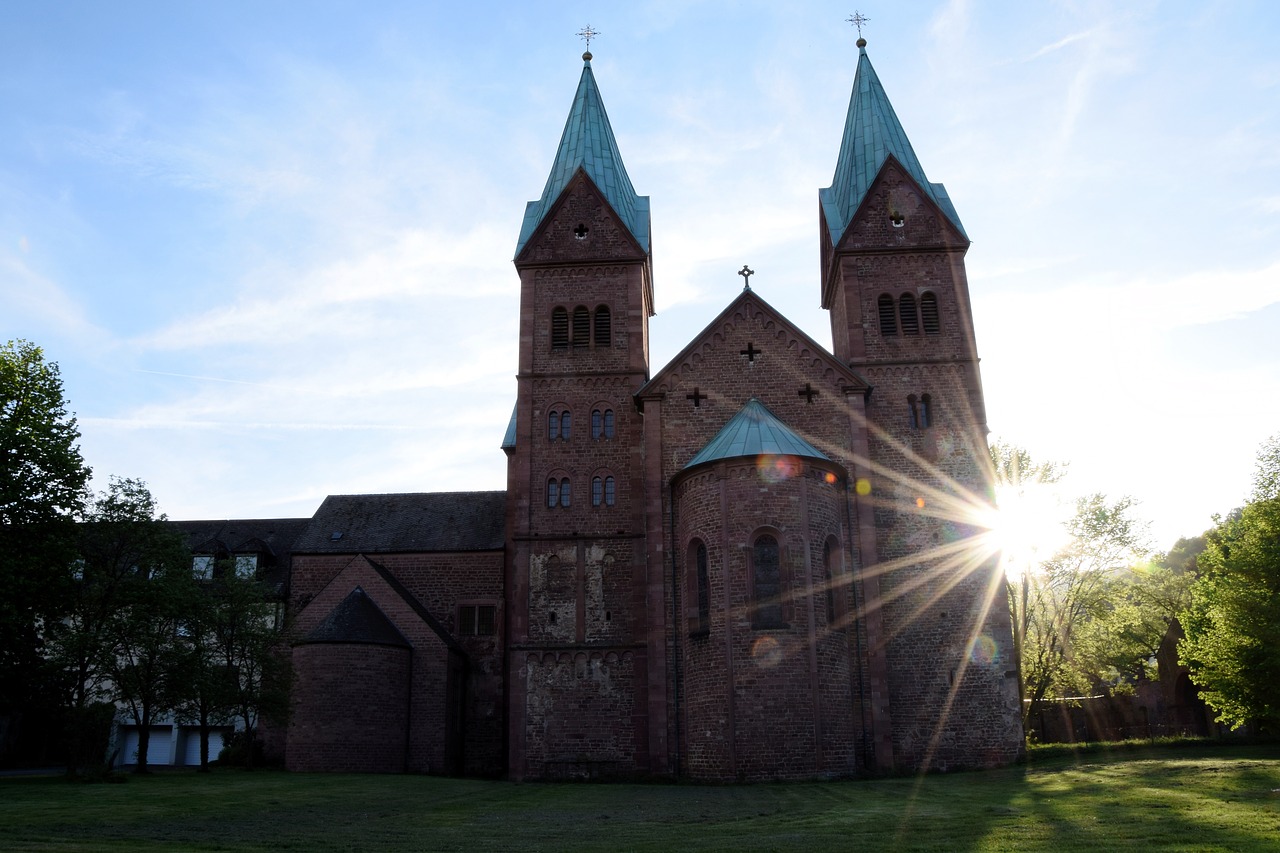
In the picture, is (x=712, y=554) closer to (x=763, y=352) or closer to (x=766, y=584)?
(x=766, y=584)

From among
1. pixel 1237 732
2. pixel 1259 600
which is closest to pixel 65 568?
pixel 1259 600

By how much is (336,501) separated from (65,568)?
15718 mm

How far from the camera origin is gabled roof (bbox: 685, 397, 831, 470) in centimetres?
3095

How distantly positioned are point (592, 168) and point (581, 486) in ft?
45.0

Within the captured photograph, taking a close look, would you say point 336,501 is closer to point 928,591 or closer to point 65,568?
point 65,568

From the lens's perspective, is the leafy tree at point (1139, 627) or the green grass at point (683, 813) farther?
the leafy tree at point (1139, 627)

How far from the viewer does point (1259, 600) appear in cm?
3186

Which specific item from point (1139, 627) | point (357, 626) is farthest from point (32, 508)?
point (1139, 627)

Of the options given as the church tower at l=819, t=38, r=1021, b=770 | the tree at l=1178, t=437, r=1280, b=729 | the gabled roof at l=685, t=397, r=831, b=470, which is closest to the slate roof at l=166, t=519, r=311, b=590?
the gabled roof at l=685, t=397, r=831, b=470

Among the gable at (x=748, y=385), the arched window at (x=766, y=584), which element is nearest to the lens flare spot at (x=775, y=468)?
the arched window at (x=766, y=584)

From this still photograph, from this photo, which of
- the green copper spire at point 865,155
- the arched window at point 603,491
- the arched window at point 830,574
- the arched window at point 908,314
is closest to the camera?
the arched window at point 830,574

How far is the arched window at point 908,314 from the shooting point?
120 ft

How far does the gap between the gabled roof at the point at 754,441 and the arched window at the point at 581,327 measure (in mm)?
6904

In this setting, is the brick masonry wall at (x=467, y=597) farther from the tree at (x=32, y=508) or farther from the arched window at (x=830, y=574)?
the arched window at (x=830, y=574)
